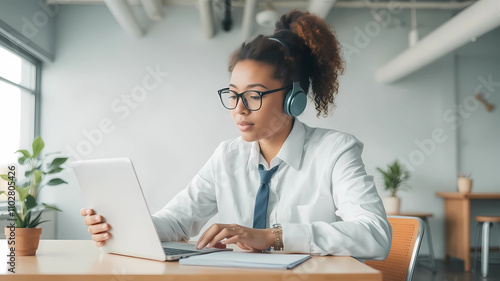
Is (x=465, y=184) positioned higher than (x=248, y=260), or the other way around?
(x=248, y=260)

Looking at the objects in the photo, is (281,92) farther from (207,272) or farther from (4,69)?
(4,69)

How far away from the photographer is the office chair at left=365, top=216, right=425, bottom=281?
1.50 metres

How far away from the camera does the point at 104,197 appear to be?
125 centimetres

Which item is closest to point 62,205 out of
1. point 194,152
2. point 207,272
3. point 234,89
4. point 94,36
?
point 194,152

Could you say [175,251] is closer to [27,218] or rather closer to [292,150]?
[27,218]

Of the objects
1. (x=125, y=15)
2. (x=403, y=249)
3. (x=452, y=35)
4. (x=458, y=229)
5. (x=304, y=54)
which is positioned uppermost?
(x=125, y=15)

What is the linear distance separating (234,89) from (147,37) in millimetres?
4963

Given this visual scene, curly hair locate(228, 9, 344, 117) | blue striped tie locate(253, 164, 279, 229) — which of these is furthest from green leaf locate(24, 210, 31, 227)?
curly hair locate(228, 9, 344, 117)

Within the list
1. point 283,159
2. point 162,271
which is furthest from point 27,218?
point 283,159

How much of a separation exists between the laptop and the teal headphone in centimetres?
60

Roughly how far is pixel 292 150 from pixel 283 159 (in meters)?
0.05

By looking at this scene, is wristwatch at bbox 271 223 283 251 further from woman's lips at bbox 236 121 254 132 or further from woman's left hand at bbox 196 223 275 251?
woman's lips at bbox 236 121 254 132

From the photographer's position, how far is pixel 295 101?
5.49ft

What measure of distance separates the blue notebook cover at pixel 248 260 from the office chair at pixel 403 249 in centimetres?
53
